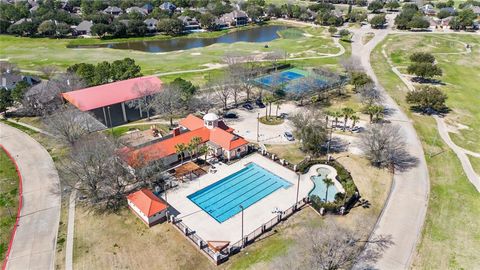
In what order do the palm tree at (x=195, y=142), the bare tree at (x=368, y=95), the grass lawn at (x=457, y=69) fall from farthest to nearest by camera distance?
the bare tree at (x=368, y=95) → the grass lawn at (x=457, y=69) → the palm tree at (x=195, y=142)

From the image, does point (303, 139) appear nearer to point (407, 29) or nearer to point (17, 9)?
point (407, 29)

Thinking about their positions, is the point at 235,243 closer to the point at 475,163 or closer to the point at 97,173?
the point at 97,173

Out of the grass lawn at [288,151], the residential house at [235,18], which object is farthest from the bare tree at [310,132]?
the residential house at [235,18]

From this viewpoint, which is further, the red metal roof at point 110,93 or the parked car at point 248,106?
the parked car at point 248,106

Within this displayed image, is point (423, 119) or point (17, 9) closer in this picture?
point (423, 119)

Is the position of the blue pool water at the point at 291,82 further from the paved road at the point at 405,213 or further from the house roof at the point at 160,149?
the house roof at the point at 160,149

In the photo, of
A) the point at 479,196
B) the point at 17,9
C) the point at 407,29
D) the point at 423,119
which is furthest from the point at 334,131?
the point at 17,9

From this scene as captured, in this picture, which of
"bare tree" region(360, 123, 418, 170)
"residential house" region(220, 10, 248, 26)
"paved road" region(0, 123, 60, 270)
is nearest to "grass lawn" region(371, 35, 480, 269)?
"bare tree" region(360, 123, 418, 170)

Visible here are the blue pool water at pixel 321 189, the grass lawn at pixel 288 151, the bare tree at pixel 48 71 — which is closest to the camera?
the blue pool water at pixel 321 189
